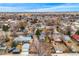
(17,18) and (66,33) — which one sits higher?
(17,18)

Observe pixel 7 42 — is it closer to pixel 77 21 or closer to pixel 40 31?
pixel 40 31

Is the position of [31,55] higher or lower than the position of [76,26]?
lower

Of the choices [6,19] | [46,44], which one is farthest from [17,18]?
[46,44]

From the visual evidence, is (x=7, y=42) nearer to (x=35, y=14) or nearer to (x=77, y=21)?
(x=35, y=14)

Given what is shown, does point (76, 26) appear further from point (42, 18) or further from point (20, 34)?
point (20, 34)

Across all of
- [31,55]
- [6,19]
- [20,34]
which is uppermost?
[6,19]

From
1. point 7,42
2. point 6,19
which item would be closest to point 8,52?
point 7,42

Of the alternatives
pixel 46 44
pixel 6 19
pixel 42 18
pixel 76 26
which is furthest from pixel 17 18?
pixel 76 26
